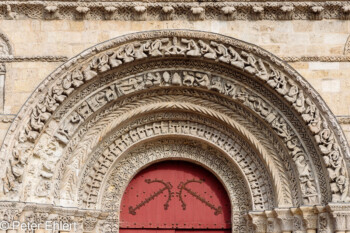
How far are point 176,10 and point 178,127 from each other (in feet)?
5.10

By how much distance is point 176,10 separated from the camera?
838 centimetres

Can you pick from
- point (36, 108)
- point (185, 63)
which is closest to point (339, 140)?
point (185, 63)

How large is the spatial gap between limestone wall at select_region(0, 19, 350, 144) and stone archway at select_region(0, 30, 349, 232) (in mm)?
149

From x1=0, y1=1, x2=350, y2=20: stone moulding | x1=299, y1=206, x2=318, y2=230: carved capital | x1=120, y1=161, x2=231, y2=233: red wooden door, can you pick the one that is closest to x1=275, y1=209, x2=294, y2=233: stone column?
x1=299, y1=206, x2=318, y2=230: carved capital

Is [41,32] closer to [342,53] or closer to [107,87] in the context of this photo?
[107,87]

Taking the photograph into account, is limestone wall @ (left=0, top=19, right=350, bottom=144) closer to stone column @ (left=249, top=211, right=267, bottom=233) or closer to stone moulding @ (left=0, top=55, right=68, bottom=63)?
stone moulding @ (left=0, top=55, right=68, bottom=63)

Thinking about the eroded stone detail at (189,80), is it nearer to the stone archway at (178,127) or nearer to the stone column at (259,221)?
the stone archway at (178,127)

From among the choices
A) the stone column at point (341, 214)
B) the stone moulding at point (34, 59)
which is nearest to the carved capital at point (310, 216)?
the stone column at point (341, 214)

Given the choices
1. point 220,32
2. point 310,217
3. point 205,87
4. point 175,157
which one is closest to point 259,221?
point 310,217

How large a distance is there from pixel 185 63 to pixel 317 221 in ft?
8.55

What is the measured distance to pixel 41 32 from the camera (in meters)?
8.36

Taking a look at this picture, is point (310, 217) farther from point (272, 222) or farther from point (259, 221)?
point (259, 221)

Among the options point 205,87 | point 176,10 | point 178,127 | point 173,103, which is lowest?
point 178,127

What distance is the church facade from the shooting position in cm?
807
